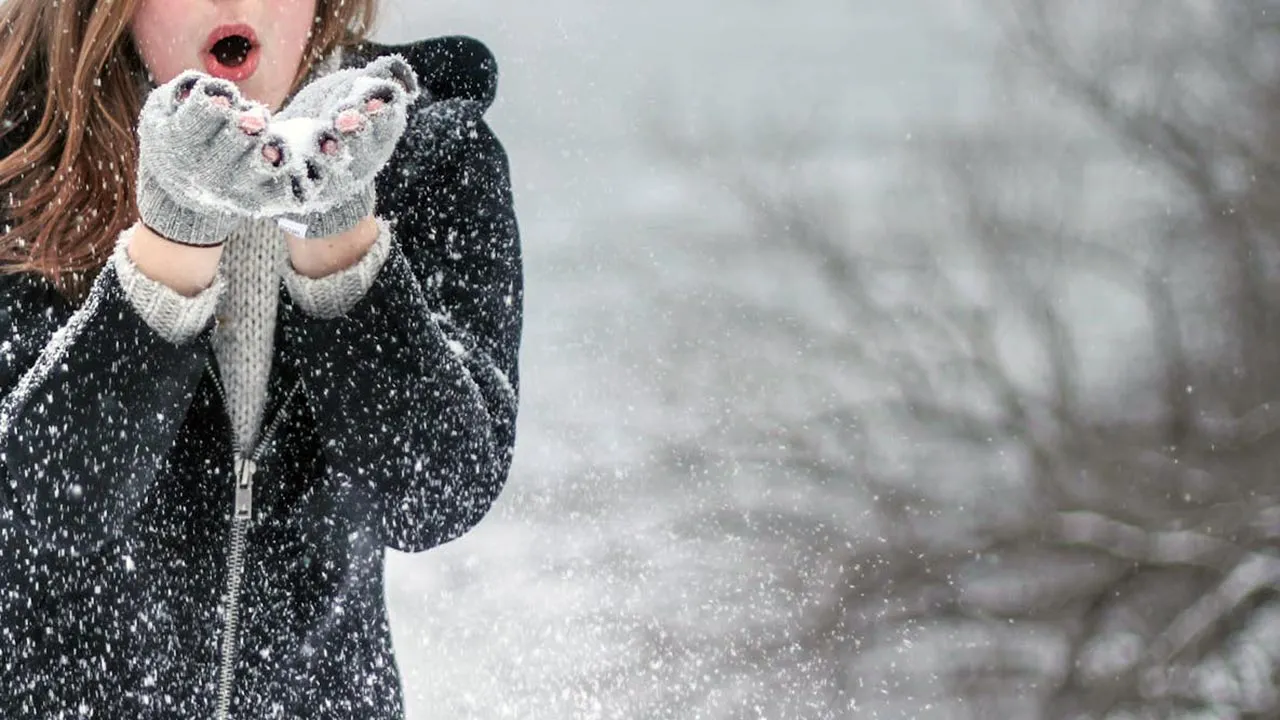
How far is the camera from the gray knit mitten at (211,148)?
1.07 metres

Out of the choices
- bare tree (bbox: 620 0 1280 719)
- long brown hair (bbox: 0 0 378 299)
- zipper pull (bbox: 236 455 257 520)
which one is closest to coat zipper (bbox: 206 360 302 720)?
zipper pull (bbox: 236 455 257 520)

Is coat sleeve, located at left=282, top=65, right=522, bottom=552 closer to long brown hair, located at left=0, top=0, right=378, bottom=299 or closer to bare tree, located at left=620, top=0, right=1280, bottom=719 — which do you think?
long brown hair, located at left=0, top=0, right=378, bottom=299

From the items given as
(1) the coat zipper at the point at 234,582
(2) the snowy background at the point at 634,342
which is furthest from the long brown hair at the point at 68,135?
(2) the snowy background at the point at 634,342

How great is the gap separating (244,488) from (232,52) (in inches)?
12.2

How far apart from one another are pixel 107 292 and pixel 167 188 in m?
0.10

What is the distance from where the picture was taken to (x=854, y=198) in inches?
480

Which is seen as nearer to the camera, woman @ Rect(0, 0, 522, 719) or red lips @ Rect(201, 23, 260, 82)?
woman @ Rect(0, 0, 522, 719)

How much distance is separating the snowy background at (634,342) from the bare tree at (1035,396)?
95mm

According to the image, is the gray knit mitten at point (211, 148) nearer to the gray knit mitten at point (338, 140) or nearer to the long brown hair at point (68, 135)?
the gray knit mitten at point (338, 140)

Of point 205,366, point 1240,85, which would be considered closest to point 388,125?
point 205,366

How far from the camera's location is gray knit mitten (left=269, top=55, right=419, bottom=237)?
3.60 feet

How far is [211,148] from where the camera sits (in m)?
1.08

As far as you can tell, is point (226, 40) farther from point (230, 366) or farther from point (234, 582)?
point (234, 582)

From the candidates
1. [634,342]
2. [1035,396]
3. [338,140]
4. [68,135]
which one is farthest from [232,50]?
[634,342]
